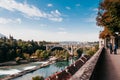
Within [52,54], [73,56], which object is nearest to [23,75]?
[73,56]

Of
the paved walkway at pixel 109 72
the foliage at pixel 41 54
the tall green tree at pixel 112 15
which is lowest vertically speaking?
the foliage at pixel 41 54

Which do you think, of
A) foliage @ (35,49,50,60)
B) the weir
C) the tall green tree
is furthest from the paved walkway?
foliage @ (35,49,50,60)

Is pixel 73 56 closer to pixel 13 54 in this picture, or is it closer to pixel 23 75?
pixel 13 54

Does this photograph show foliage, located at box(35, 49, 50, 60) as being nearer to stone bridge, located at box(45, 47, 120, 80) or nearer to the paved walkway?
stone bridge, located at box(45, 47, 120, 80)

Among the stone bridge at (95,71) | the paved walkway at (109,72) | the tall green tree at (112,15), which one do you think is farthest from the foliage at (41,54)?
the paved walkway at (109,72)

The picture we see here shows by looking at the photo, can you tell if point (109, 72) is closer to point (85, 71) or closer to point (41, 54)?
point (85, 71)

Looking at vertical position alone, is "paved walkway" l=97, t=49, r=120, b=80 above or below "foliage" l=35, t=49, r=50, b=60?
above

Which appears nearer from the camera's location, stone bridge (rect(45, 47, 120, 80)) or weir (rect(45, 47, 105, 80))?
weir (rect(45, 47, 105, 80))

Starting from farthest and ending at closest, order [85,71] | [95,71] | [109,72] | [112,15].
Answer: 1. [112,15]
2. [109,72]
3. [95,71]
4. [85,71]

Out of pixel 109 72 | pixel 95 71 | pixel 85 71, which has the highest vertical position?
pixel 85 71

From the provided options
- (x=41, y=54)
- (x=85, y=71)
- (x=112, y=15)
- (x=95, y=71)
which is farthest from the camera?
(x=41, y=54)

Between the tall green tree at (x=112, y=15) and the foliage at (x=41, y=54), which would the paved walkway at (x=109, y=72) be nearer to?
the tall green tree at (x=112, y=15)

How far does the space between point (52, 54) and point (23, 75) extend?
7274 cm

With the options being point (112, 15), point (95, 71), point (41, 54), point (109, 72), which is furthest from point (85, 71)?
point (41, 54)
